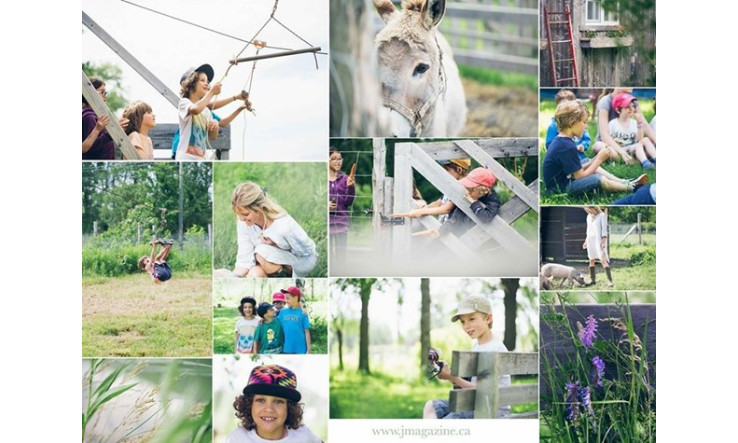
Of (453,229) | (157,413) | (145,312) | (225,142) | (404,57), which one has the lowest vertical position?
(157,413)

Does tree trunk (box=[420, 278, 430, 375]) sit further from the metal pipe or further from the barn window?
the barn window

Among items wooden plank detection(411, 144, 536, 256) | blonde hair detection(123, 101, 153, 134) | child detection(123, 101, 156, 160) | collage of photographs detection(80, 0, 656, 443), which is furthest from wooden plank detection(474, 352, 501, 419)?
blonde hair detection(123, 101, 153, 134)

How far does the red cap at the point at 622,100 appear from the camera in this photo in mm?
8469

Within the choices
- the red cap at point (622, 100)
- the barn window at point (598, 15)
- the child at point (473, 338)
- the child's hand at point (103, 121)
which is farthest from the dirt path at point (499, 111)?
the child's hand at point (103, 121)

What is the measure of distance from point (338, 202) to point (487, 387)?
1.51 m

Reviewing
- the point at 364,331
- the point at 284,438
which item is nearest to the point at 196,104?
the point at 364,331

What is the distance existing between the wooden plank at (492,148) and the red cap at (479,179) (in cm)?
11

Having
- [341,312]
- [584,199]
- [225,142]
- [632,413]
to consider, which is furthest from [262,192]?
[632,413]

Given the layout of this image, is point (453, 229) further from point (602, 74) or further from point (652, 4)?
point (652, 4)

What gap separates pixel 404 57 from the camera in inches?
331

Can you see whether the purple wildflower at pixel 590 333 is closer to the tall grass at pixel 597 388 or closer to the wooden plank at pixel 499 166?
the tall grass at pixel 597 388

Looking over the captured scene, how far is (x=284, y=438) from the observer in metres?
8.43

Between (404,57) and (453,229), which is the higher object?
(404,57)

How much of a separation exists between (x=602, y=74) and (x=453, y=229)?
1.39 m
